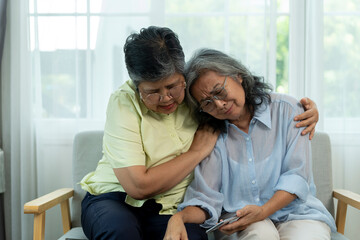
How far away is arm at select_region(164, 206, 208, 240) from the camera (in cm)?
147

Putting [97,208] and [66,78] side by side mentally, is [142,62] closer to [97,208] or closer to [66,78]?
[97,208]

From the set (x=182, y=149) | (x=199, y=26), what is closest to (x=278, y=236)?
(x=182, y=149)

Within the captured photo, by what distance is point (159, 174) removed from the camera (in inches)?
63.0

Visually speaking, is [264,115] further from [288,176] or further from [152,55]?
[152,55]

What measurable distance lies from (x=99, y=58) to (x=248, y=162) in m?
1.17

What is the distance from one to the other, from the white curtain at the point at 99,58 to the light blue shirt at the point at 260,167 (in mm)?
721

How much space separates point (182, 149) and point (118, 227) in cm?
44

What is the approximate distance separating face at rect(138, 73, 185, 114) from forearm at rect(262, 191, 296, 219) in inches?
20.8

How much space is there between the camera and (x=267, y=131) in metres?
1.75

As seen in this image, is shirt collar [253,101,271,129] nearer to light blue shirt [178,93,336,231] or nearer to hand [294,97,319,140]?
light blue shirt [178,93,336,231]

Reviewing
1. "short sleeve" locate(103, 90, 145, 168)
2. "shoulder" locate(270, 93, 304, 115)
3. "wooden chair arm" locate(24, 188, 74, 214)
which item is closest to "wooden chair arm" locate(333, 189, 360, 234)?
"shoulder" locate(270, 93, 304, 115)

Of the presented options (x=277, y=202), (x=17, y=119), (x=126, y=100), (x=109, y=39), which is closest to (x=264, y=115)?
(x=277, y=202)

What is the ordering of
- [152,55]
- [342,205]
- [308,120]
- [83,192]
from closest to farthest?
1. [152,55]
2. [308,120]
3. [342,205]
4. [83,192]

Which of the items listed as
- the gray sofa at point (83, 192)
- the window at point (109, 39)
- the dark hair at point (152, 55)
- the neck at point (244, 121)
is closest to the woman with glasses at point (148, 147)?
the dark hair at point (152, 55)
